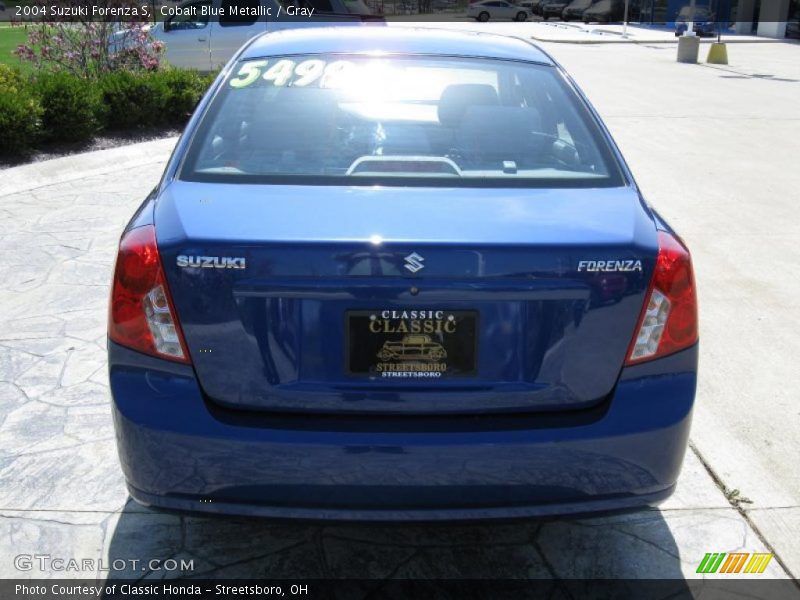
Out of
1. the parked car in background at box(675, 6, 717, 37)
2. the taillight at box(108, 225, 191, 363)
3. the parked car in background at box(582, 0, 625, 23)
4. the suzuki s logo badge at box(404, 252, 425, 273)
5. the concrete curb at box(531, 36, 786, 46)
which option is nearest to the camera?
the suzuki s logo badge at box(404, 252, 425, 273)

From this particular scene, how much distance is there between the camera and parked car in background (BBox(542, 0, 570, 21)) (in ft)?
181

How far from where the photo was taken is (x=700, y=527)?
136 inches

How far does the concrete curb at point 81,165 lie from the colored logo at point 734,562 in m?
7.20

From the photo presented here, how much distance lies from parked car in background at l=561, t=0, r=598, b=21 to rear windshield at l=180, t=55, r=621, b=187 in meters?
52.2

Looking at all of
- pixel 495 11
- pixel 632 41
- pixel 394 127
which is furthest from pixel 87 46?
pixel 495 11

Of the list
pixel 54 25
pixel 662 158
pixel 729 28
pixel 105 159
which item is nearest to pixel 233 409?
pixel 105 159

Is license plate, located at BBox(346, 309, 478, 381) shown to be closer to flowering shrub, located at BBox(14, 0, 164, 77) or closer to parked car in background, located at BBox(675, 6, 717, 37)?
flowering shrub, located at BBox(14, 0, 164, 77)

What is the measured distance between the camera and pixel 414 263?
2.51 m

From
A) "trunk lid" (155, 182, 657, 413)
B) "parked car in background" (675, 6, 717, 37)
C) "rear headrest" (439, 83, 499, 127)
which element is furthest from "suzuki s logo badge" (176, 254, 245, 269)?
"parked car in background" (675, 6, 717, 37)

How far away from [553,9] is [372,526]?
56583mm

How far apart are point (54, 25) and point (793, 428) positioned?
1054 centimetres

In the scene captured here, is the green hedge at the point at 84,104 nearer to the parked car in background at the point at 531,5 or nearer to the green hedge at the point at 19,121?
the green hedge at the point at 19,121

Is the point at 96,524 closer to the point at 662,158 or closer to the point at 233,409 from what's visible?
the point at 233,409

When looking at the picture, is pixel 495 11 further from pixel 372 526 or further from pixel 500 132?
pixel 372 526
